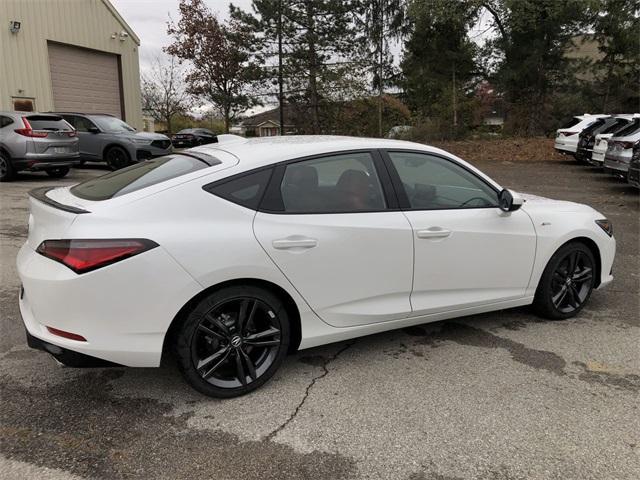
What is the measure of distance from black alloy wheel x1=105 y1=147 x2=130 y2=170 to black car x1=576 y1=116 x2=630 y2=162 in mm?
12854

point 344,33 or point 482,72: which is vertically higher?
point 344,33

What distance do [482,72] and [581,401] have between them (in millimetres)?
22703

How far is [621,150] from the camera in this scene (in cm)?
1130

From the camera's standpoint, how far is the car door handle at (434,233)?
351cm

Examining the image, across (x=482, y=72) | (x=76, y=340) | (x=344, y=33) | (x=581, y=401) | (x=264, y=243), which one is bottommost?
(x=581, y=401)

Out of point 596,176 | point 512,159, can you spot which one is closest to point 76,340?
point 596,176

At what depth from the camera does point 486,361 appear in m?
3.63

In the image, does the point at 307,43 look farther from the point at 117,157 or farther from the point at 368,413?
the point at 368,413

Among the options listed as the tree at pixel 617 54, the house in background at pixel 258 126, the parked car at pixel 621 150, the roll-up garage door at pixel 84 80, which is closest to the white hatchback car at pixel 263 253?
the parked car at pixel 621 150

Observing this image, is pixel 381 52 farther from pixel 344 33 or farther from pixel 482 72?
pixel 482 72

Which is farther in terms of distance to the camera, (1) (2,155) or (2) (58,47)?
(2) (58,47)

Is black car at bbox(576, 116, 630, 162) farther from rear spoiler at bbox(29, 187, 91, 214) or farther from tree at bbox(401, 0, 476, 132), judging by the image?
rear spoiler at bbox(29, 187, 91, 214)

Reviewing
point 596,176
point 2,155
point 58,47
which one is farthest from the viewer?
point 58,47

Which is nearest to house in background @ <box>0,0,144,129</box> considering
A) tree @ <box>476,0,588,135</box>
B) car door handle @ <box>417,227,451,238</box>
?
tree @ <box>476,0,588,135</box>
